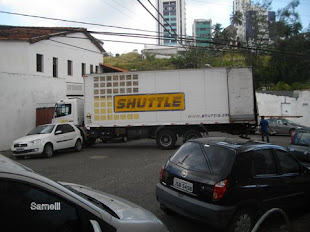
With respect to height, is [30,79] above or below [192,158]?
above

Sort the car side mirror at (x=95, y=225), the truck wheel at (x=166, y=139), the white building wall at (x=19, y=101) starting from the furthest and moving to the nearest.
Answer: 1. the white building wall at (x=19, y=101)
2. the truck wheel at (x=166, y=139)
3. the car side mirror at (x=95, y=225)

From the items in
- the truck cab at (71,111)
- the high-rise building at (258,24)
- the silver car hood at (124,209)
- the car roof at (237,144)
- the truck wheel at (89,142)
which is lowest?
the truck wheel at (89,142)

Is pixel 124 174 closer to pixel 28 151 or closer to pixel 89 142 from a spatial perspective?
pixel 28 151

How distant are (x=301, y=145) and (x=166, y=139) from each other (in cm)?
815

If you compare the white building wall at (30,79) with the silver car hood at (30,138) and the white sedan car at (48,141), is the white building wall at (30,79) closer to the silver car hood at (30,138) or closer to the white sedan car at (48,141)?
the white sedan car at (48,141)

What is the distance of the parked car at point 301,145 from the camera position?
8.33 meters

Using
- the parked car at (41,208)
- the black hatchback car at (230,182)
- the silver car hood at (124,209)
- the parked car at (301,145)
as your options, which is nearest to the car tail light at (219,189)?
the black hatchback car at (230,182)

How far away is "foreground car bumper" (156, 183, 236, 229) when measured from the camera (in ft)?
14.7

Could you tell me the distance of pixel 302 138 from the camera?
29.2ft

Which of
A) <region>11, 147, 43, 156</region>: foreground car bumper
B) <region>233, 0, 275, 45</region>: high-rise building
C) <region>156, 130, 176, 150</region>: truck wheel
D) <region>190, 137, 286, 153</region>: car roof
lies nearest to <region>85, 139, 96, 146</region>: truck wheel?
<region>11, 147, 43, 156</region>: foreground car bumper

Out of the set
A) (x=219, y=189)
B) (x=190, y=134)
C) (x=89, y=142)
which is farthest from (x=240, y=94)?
(x=219, y=189)

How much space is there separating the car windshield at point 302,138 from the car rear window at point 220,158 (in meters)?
4.68

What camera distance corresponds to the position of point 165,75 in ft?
52.3

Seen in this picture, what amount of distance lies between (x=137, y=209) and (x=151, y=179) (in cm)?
569
